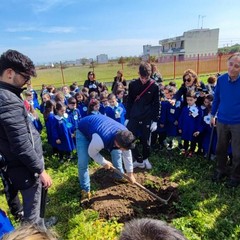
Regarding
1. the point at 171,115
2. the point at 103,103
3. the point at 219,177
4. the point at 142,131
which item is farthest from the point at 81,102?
the point at 219,177

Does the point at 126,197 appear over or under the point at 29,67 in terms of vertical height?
under

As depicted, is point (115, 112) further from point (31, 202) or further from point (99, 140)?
point (31, 202)

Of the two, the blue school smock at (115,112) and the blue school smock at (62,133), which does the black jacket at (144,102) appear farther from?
the blue school smock at (62,133)

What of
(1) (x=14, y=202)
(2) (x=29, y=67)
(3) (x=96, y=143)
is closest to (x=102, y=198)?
(3) (x=96, y=143)

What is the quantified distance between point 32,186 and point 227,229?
8.18 ft

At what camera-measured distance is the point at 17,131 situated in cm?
227

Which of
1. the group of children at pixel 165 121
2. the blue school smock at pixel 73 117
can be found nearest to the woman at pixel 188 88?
the group of children at pixel 165 121

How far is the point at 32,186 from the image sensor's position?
102 inches

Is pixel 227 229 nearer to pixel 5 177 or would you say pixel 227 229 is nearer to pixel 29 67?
pixel 5 177

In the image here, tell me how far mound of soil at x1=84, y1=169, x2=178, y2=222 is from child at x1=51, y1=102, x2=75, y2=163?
111 centimetres

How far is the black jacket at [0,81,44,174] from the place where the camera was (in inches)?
86.8

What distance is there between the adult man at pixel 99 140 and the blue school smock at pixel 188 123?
2.03 m

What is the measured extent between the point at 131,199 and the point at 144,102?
178 centimetres

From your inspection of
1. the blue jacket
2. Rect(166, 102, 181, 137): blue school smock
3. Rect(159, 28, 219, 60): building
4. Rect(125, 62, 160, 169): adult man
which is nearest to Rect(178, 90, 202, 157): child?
Rect(166, 102, 181, 137): blue school smock
